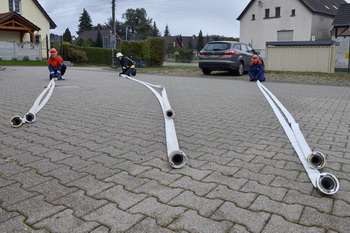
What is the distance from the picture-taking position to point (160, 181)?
10.6 ft

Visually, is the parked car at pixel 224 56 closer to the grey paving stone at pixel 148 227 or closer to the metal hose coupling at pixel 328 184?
the metal hose coupling at pixel 328 184

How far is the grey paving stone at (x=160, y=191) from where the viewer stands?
2887mm

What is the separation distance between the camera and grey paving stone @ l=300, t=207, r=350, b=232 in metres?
2.42

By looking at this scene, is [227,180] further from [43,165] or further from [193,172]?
[43,165]

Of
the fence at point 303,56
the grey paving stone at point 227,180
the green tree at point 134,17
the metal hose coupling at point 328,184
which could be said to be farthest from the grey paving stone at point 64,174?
the green tree at point 134,17

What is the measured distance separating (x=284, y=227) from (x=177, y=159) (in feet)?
4.84

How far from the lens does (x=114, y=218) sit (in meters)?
2.51

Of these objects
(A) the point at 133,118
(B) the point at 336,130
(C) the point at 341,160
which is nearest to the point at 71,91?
(A) the point at 133,118

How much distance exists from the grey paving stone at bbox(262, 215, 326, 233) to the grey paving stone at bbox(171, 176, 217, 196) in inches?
26.4

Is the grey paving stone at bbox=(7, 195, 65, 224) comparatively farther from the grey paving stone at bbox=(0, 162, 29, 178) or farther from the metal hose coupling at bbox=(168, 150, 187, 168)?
the metal hose coupling at bbox=(168, 150, 187, 168)

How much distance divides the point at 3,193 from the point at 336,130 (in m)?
4.88

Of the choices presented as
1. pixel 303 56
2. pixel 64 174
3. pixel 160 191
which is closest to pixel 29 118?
pixel 64 174

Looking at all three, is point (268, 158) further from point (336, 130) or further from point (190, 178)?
point (336, 130)

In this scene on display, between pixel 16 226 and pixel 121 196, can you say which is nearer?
pixel 16 226
